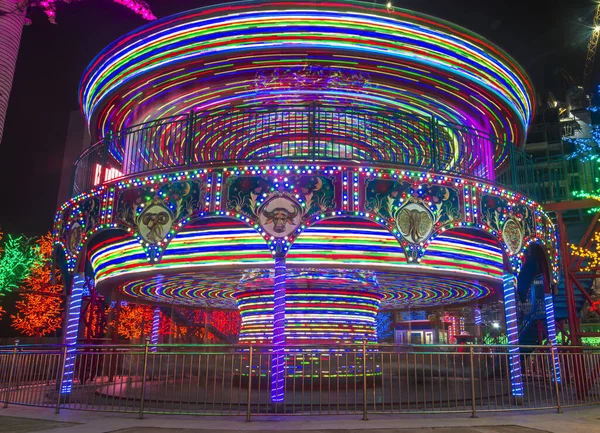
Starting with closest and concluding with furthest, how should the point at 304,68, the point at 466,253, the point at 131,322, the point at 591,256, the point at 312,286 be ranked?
the point at 304,68 < the point at 466,253 < the point at 312,286 < the point at 591,256 < the point at 131,322

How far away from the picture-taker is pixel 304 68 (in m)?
12.6

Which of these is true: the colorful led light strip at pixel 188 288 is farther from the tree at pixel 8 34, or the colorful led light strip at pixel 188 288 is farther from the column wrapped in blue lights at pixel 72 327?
the tree at pixel 8 34

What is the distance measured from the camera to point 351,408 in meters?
10.4

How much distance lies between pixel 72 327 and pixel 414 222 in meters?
8.21

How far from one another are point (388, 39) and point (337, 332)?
23.7 feet

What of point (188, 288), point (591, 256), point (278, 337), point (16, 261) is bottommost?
point (278, 337)

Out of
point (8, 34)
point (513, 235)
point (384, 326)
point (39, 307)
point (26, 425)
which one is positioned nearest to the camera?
point (8, 34)

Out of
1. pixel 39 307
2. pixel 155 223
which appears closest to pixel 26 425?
pixel 155 223

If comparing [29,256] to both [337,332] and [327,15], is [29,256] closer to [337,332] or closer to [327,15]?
[337,332]

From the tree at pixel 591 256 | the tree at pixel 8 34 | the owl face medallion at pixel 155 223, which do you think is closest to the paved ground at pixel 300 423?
the owl face medallion at pixel 155 223

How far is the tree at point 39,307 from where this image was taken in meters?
39.7

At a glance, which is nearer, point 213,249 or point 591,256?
point 213,249

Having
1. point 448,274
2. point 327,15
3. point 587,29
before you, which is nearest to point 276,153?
point 327,15

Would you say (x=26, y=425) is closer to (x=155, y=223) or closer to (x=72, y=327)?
(x=72, y=327)
